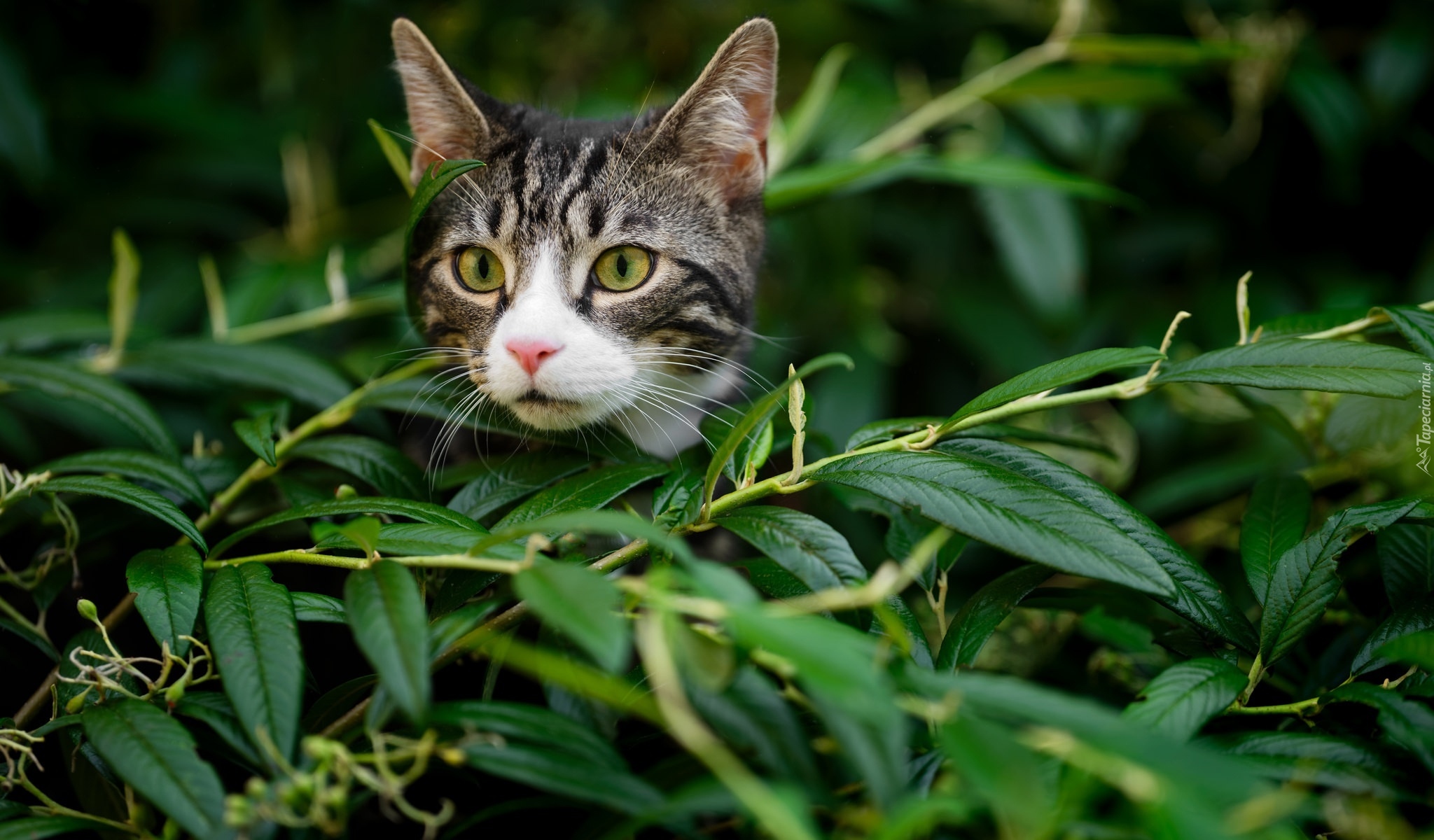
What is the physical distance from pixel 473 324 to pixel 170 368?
573mm

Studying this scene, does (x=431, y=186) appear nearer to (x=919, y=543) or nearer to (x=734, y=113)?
(x=734, y=113)

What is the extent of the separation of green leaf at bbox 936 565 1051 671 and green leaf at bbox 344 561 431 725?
565 mm

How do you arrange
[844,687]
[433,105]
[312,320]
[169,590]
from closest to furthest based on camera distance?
[844,687] < [169,590] < [433,105] < [312,320]

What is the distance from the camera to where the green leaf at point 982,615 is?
3.43ft

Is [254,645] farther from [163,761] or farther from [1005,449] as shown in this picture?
[1005,449]

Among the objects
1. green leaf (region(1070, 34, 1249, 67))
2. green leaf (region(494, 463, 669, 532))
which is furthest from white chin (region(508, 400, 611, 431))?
green leaf (region(1070, 34, 1249, 67))

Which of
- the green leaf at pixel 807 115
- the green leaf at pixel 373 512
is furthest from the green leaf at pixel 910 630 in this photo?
the green leaf at pixel 807 115

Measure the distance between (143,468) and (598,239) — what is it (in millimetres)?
694

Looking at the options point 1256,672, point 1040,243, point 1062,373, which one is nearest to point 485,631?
point 1062,373

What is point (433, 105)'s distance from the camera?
57.9 inches

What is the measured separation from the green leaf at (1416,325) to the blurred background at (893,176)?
29.6 inches

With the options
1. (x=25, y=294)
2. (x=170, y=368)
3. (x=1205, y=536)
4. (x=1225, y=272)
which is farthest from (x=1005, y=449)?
(x=25, y=294)

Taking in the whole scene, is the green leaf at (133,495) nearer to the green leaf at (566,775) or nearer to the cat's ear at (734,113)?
the green leaf at (566,775)

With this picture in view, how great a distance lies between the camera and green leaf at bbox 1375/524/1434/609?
1104mm
